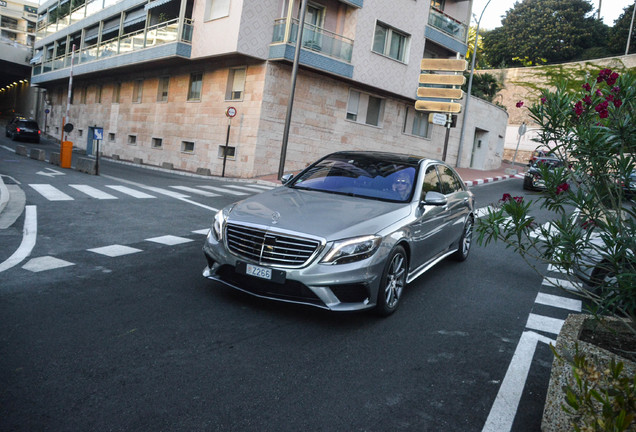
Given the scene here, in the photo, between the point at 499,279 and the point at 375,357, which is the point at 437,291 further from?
the point at 375,357

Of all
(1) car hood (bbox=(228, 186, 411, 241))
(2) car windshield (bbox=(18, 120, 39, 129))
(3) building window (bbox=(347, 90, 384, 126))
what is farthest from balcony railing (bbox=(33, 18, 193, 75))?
(1) car hood (bbox=(228, 186, 411, 241))

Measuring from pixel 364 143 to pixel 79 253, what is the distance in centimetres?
2021

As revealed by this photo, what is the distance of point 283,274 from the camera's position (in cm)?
433

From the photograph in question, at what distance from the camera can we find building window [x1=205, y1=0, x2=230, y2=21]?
21562 millimetres

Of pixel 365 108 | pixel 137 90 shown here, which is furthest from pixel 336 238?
pixel 137 90

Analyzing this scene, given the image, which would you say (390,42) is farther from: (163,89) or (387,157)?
(387,157)

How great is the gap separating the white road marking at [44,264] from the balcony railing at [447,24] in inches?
988

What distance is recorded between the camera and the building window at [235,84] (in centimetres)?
2244

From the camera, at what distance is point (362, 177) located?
5812 millimetres

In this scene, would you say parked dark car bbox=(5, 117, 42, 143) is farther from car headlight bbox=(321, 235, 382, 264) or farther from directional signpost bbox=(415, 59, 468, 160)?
car headlight bbox=(321, 235, 382, 264)

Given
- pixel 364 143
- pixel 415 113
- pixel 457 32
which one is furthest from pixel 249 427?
pixel 457 32

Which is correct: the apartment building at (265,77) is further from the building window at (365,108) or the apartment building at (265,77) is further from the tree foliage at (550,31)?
the tree foliage at (550,31)

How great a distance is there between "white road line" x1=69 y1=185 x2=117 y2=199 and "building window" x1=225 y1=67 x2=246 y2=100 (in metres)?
10.7

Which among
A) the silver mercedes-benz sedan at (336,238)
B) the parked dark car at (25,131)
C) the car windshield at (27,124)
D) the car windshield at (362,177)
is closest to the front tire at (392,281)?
the silver mercedes-benz sedan at (336,238)
